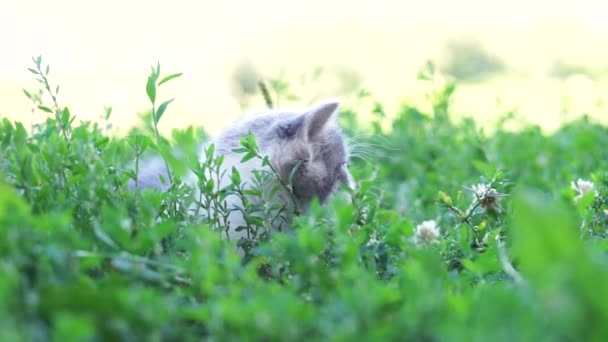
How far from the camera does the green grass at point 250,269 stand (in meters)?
1.02

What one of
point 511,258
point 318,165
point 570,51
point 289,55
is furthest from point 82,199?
point 570,51

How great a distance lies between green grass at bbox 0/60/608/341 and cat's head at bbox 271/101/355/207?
0.21 m

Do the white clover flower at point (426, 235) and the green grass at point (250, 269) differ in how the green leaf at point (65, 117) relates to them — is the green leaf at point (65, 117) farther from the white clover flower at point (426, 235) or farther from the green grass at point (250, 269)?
the white clover flower at point (426, 235)

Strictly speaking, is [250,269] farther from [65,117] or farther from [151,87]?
[65,117]

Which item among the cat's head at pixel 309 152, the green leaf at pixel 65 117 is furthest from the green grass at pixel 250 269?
the cat's head at pixel 309 152

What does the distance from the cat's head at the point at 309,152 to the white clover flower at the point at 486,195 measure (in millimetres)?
395

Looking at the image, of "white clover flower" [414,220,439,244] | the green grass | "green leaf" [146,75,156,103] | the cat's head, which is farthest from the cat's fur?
"white clover flower" [414,220,439,244]

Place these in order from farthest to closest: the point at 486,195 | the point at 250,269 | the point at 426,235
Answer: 1. the point at 486,195
2. the point at 426,235
3. the point at 250,269

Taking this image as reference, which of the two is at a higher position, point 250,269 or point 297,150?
point 297,150

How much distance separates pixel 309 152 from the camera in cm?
224

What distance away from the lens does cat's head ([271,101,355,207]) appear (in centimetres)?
220

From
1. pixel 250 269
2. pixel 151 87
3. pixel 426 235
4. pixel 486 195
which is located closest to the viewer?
pixel 250 269

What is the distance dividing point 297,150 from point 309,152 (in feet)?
0.16

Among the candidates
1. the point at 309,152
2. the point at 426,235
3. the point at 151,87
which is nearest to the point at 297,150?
the point at 309,152
